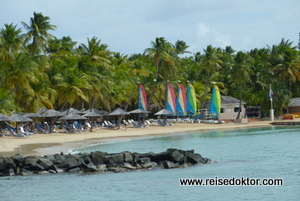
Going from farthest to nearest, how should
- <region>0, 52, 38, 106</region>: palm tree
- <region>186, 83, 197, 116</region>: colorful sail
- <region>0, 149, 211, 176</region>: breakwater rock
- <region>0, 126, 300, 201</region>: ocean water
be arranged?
<region>186, 83, 197, 116</region>: colorful sail → <region>0, 52, 38, 106</region>: palm tree → <region>0, 149, 211, 176</region>: breakwater rock → <region>0, 126, 300, 201</region>: ocean water

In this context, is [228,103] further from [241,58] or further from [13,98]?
→ [13,98]

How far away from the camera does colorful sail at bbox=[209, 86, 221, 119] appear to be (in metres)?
64.8

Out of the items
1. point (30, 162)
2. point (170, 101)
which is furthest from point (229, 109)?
point (30, 162)

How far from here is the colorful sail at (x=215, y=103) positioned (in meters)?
64.8

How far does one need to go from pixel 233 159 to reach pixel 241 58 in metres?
43.2

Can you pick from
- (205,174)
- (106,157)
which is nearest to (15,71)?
(106,157)

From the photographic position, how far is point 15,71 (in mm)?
41906

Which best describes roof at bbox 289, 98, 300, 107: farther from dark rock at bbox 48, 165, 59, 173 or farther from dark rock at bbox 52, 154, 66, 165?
dark rock at bbox 48, 165, 59, 173

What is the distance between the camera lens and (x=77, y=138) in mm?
43188

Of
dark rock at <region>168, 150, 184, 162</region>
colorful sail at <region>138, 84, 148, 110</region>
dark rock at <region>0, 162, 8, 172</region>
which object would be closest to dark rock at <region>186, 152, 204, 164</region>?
dark rock at <region>168, 150, 184, 162</region>

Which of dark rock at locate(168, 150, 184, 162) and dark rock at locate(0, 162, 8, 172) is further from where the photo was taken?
dark rock at locate(168, 150, 184, 162)

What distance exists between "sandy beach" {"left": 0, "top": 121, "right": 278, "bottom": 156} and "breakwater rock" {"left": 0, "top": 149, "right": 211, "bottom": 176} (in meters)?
5.71

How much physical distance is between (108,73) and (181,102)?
1112cm

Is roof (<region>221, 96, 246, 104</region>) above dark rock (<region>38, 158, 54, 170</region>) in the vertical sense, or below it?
above
